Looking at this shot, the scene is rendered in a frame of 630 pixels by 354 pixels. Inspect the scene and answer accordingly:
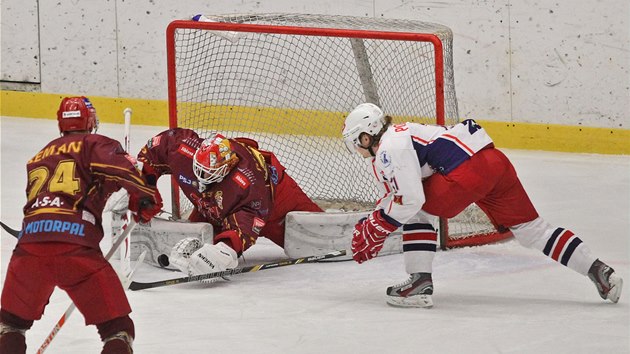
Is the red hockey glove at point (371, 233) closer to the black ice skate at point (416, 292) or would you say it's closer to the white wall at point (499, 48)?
the black ice skate at point (416, 292)

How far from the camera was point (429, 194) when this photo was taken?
5324 millimetres

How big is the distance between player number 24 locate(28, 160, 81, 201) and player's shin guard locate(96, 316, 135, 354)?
1.32ft

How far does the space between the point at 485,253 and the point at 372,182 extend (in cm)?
89

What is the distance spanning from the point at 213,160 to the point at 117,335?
1.65 m

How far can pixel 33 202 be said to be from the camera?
13.7ft

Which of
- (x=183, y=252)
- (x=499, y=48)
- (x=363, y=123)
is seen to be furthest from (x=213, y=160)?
(x=499, y=48)

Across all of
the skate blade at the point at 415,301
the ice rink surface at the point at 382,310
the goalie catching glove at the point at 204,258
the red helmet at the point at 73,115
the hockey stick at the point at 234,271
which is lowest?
the ice rink surface at the point at 382,310

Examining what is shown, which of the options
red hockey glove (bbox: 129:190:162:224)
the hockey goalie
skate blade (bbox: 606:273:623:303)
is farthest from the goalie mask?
skate blade (bbox: 606:273:623:303)

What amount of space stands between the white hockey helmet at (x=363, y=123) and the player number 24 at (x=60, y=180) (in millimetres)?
1371

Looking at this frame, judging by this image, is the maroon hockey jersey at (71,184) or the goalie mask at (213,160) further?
the goalie mask at (213,160)

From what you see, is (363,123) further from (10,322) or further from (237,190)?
(10,322)

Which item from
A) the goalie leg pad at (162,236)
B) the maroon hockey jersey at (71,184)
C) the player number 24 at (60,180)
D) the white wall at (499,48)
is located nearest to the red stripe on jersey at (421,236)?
the goalie leg pad at (162,236)

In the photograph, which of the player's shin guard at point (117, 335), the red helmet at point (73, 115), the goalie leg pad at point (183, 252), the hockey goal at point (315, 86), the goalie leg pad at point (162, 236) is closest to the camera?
the player's shin guard at point (117, 335)

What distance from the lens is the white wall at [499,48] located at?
7.90m
